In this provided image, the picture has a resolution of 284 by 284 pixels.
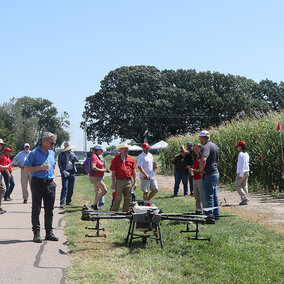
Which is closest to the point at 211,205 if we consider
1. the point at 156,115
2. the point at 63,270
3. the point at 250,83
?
the point at 63,270

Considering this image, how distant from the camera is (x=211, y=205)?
925 centimetres

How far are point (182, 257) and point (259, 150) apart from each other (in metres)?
10.5

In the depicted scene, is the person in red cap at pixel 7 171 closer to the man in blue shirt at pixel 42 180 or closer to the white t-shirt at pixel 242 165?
the man in blue shirt at pixel 42 180

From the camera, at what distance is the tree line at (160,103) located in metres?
65.3

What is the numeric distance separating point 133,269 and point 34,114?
128618 millimetres

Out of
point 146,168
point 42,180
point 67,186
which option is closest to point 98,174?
point 146,168

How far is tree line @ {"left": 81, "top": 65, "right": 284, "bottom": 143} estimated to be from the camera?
6531 centimetres

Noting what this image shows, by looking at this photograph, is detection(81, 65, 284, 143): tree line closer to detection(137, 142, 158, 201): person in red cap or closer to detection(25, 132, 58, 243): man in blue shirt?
detection(137, 142, 158, 201): person in red cap

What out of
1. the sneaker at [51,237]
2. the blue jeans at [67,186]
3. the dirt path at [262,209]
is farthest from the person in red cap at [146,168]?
the sneaker at [51,237]

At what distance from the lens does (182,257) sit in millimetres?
6531

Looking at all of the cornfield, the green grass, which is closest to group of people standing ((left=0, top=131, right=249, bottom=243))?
the green grass

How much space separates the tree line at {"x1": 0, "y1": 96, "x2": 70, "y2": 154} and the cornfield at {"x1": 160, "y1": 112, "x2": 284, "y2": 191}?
26.1ft

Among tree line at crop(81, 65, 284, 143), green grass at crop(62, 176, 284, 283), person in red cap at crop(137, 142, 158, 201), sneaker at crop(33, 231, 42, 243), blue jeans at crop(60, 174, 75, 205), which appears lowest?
green grass at crop(62, 176, 284, 283)

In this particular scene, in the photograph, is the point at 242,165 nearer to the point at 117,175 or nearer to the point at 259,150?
the point at 259,150
